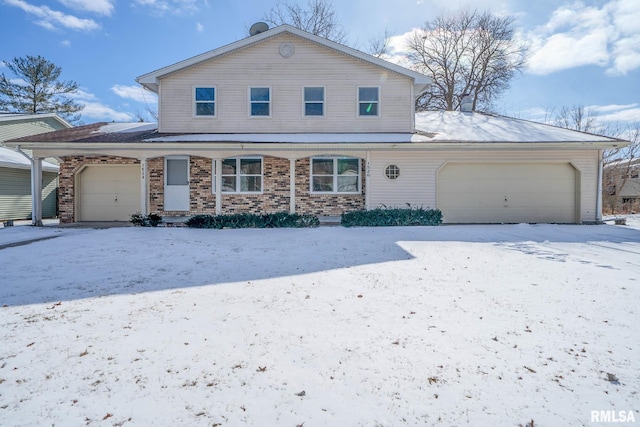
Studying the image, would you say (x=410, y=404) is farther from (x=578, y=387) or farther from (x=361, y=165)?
(x=361, y=165)

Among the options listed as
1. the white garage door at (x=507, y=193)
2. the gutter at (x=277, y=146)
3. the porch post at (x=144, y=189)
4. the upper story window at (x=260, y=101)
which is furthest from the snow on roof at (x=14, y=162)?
the white garage door at (x=507, y=193)

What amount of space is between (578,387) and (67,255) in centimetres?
→ 783

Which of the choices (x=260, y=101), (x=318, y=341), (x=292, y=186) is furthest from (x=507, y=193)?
(x=318, y=341)

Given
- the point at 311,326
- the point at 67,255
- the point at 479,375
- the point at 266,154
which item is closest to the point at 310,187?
the point at 266,154

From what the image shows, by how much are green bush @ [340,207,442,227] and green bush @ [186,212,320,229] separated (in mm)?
1329

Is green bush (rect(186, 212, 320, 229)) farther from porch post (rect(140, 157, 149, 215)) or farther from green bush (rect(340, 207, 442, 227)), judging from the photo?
porch post (rect(140, 157, 149, 215))

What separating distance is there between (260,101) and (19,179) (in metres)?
12.2

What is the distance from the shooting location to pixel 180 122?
12961 mm

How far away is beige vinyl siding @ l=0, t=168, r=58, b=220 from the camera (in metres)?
14.6

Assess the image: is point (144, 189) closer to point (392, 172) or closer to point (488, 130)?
point (392, 172)

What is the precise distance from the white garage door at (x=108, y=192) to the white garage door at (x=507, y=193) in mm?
11911

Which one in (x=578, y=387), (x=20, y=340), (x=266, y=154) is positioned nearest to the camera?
(x=578, y=387)

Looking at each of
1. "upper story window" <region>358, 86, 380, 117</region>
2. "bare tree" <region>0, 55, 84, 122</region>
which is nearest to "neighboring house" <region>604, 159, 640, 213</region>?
"upper story window" <region>358, 86, 380, 117</region>

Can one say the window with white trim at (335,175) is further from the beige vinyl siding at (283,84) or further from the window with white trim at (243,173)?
the window with white trim at (243,173)
